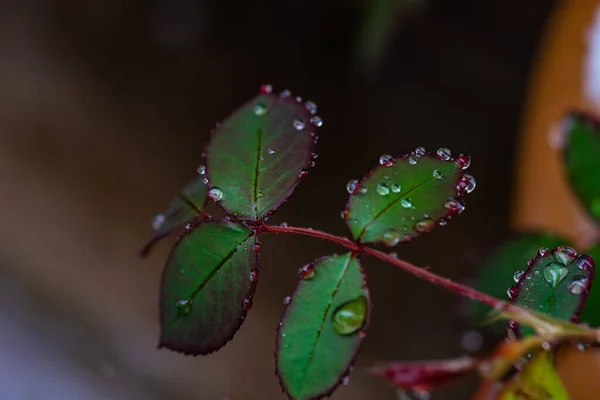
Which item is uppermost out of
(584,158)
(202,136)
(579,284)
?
(579,284)

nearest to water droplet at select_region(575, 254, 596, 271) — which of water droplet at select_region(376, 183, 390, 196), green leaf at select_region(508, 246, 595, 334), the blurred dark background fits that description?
green leaf at select_region(508, 246, 595, 334)

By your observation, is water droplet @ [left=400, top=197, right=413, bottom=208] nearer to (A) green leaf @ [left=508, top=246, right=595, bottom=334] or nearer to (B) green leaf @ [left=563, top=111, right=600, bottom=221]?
(A) green leaf @ [left=508, top=246, right=595, bottom=334]

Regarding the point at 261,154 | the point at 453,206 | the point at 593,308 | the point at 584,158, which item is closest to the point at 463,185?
the point at 453,206

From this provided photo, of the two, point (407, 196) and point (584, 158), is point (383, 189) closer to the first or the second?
point (407, 196)

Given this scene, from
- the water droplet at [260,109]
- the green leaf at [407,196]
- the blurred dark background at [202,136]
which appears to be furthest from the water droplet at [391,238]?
the blurred dark background at [202,136]

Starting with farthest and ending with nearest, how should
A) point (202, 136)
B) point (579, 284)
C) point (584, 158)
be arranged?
point (202, 136), point (584, 158), point (579, 284)

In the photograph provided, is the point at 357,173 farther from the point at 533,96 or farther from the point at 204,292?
the point at 204,292

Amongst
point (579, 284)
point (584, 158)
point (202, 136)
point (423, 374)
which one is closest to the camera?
point (579, 284)

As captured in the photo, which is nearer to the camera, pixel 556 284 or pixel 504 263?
pixel 556 284
